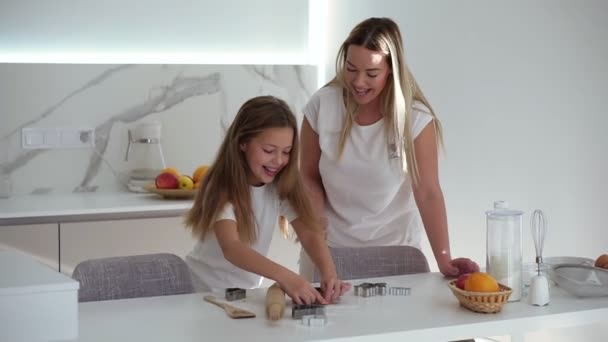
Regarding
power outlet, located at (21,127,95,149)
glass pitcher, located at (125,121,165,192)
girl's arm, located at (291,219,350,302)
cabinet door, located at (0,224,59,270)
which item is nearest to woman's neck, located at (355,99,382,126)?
girl's arm, located at (291,219,350,302)

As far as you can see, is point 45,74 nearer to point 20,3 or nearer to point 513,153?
Answer: point 20,3

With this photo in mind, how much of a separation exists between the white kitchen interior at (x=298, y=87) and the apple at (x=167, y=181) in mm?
333

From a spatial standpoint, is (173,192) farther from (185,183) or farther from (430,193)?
(430,193)

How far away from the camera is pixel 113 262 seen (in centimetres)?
229

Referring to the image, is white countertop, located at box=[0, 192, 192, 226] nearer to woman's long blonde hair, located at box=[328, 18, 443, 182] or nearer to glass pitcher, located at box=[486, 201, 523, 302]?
woman's long blonde hair, located at box=[328, 18, 443, 182]

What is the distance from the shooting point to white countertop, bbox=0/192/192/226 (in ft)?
10.6

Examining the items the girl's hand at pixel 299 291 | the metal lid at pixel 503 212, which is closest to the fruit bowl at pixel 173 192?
the girl's hand at pixel 299 291

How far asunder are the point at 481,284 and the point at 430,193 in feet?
2.23

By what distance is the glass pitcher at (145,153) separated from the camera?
376 cm

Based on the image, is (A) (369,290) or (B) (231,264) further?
(B) (231,264)

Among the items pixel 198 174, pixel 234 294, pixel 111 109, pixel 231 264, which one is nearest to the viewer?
pixel 234 294

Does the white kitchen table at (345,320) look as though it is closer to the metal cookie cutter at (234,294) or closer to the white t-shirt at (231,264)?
the metal cookie cutter at (234,294)

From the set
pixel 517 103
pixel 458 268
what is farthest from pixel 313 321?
pixel 517 103

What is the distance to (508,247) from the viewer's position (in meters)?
2.12
